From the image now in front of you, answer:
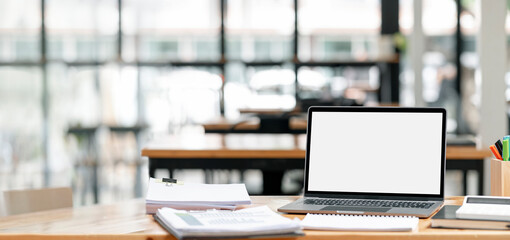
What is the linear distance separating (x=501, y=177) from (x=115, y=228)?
1.07 meters

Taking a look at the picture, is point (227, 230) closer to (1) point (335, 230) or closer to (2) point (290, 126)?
(1) point (335, 230)

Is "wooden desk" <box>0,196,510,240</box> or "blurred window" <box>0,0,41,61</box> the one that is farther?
"blurred window" <box>0,0,41,61</box>

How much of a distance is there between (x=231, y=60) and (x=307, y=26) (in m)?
1.01

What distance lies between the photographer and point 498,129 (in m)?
4.46

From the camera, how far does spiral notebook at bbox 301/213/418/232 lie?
6.06ft

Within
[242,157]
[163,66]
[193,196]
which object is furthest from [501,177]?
[163,66]

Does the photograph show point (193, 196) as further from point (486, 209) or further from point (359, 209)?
point (486, 209)

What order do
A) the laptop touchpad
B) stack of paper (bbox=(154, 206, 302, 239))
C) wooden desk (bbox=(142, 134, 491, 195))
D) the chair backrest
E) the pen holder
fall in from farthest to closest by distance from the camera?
wooden desk (bbox=(142, 134, 491, 195)) < the chair backrest < the pen holder < the laptop touchpad < stack of paper (bbox=(154, 206, 302, 239))

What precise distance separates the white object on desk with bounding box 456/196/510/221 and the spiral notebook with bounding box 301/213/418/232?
0.12 m

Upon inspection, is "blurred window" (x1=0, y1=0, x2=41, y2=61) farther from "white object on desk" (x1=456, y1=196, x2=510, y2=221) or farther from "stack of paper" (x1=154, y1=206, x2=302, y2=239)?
"white object on desk" (x1=456, y1=196, x2=510, y2=221)

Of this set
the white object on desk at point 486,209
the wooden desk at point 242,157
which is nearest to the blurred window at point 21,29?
the wooden desk at point 242,157

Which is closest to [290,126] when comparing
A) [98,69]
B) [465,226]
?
[98,69]

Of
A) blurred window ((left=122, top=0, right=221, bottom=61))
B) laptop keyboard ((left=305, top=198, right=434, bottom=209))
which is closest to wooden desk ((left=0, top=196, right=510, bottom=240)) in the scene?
laptop keyboard ((left=305, top=198, right=434, bottom=209))

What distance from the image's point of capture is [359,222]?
6.32ft
